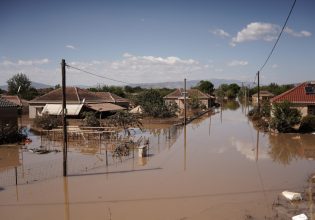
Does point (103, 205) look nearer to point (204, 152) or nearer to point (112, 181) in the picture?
point (112, 181)

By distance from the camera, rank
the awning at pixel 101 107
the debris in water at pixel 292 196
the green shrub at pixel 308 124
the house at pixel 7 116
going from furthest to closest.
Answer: the awning at pixel 101 107, the green shrub at pixel 308 124, the house at pixel 7 116, the debris in water at pixel 292 196

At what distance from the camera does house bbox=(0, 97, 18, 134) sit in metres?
25.1

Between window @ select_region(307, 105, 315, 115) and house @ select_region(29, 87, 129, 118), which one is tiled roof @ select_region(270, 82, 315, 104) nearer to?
window @ select_region(307, 105, 315, 115)

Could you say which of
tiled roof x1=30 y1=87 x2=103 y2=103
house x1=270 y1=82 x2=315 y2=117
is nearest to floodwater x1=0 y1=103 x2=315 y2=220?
house x1=270 y1=82 x2=315 y2=117

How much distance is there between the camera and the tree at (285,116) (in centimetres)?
2920

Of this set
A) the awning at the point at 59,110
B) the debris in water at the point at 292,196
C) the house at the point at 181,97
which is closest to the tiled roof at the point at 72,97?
the awning at the point at 59,110

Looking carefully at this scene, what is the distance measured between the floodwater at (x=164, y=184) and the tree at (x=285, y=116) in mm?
6014

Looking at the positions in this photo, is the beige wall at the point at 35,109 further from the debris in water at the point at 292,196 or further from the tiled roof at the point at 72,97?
the debris in water at the point at 292,196

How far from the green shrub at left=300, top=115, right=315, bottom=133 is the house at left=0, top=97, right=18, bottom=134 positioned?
23.7 m

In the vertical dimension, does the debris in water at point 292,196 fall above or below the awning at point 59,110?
below

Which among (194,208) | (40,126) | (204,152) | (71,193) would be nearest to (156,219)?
(194,208)

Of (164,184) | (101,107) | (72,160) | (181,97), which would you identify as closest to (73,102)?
(101,107)

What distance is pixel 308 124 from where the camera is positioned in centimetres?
2958

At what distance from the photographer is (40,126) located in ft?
106
